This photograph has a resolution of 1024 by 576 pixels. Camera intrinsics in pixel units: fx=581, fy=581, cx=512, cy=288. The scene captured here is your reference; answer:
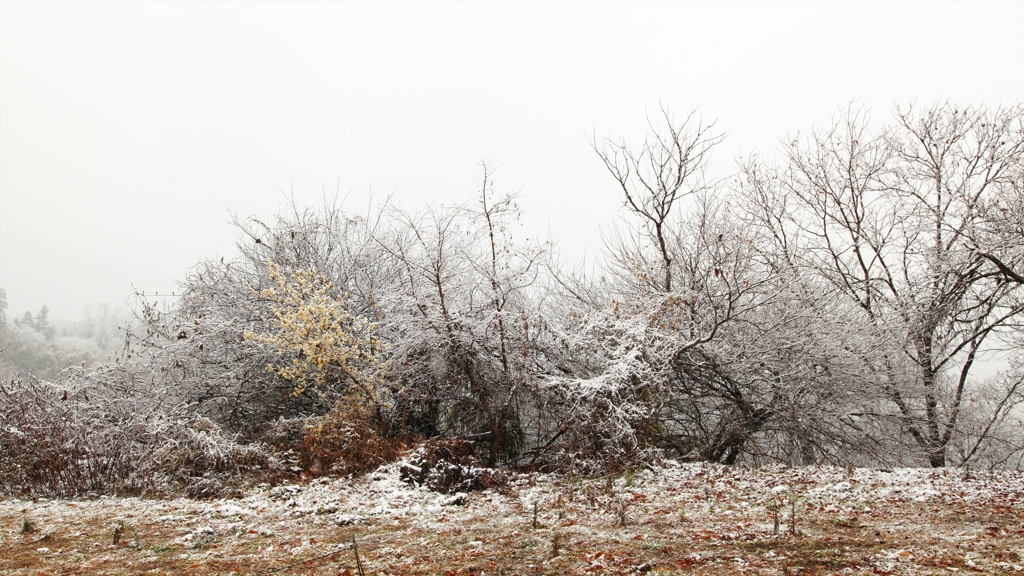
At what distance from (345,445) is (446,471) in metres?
1.73

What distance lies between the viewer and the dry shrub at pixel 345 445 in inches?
300

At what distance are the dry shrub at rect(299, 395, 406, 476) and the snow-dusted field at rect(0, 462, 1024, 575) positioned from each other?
42 cm

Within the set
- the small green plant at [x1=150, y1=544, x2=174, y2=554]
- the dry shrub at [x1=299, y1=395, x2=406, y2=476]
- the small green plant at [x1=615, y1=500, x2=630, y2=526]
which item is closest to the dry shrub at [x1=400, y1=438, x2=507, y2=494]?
the dry shrub at [x1=299, y1=395, x2=406, y2=476]

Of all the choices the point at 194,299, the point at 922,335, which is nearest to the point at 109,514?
the point at 194,299

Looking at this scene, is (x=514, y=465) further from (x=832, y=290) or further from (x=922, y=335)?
(x=922, y=335)

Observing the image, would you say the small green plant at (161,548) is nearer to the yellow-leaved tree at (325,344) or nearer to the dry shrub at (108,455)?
the dry shrub at (108,455)

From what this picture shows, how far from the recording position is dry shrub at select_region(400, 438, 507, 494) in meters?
6.84

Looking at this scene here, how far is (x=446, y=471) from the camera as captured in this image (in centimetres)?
691

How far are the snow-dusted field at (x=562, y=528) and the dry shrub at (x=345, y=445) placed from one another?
0.42 metres

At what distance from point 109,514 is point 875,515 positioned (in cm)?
710

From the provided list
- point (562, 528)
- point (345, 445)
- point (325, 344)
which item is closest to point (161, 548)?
point (562, 528)

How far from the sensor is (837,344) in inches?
363

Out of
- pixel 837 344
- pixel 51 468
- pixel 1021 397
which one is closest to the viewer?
pixel 51 468

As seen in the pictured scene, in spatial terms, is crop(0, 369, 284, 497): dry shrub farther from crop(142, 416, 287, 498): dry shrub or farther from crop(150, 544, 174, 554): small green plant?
crop(150, 544, 174, 554): small green plant
